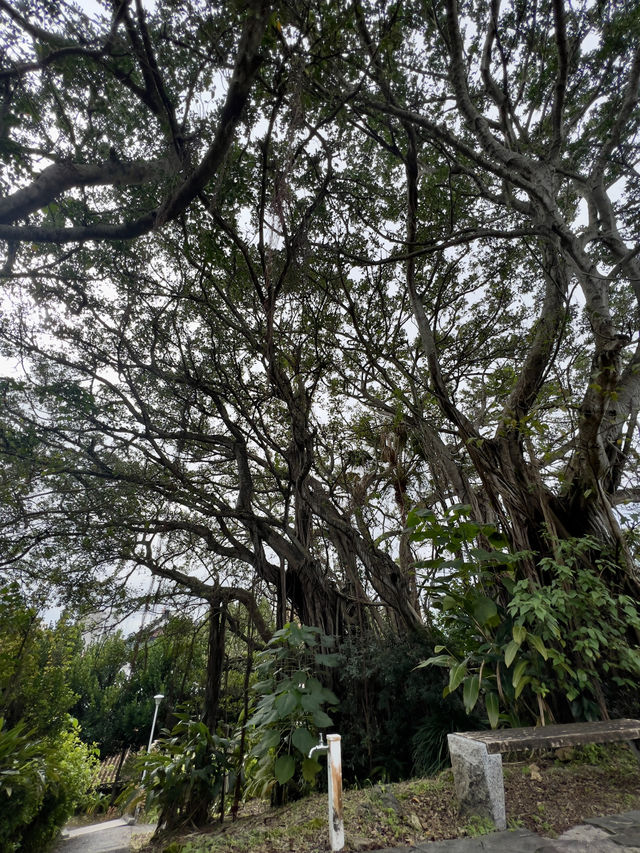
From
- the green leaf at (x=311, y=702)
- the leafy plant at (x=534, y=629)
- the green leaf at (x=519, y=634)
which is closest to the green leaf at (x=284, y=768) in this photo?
the green leaf at (x=311, y=702)

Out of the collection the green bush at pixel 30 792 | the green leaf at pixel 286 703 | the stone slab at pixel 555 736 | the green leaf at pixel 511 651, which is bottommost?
the green bush at pixel 30 792

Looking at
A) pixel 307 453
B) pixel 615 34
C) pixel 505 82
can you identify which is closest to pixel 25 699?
pixel 307 453

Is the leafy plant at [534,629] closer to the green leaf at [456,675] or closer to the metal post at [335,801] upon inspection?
the green leaf at [456,675]

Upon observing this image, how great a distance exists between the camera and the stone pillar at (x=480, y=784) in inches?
56.7

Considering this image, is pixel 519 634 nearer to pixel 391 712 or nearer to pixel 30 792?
pixel 391 712

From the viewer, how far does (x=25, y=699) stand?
6.29 meters

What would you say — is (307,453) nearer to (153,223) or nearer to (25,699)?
(153,223)

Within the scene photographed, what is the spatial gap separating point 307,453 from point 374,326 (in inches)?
73.9

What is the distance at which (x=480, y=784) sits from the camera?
1.49 metres

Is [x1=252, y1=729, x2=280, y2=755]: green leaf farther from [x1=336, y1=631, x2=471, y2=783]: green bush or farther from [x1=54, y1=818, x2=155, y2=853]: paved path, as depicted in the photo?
[x1=54, y1=818, x2=155, y2=853]: paved path

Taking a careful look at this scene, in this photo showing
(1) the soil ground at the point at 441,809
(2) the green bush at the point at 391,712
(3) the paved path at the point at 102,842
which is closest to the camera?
(1) the soil ground at the point at 441,809

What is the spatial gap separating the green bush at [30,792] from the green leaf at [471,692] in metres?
3.34

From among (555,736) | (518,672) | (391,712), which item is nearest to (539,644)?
(518,672)

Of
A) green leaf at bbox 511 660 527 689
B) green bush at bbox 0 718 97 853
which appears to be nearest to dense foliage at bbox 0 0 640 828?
green leaf at bbox 511 660 527 689
